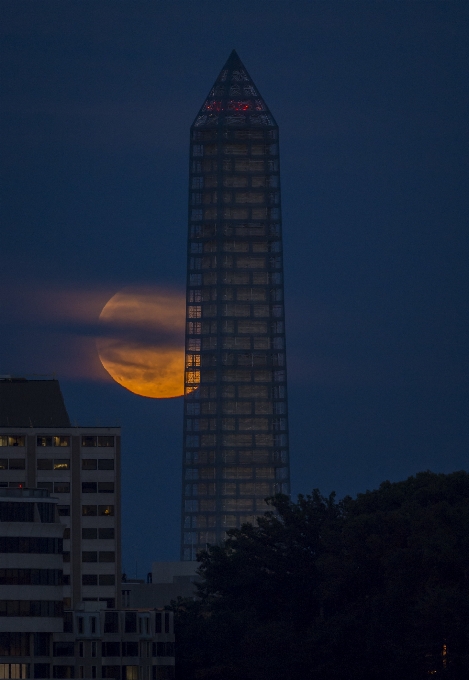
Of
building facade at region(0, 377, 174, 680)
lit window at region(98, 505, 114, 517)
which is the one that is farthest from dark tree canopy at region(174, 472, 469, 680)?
lit window at region(98, 505, 114, 517)

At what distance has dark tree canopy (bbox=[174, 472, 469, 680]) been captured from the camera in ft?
412

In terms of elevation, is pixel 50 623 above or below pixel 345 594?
below

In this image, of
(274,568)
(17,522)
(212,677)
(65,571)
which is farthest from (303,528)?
(65,571)

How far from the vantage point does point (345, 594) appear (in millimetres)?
140250

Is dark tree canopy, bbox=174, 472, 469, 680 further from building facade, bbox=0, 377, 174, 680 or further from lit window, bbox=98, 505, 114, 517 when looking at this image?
lit window, bbox=98, 505, 114, 517

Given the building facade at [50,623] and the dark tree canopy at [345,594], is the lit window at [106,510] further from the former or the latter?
the building facade at [50,623]

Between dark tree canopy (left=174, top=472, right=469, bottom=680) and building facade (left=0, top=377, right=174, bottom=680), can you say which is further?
building facade (left=0, top=377, right=174, bottom=680)

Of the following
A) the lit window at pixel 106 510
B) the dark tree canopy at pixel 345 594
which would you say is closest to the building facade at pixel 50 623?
the dark tree canopy at pixel 345 594

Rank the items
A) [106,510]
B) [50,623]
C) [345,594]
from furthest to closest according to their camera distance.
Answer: [106,510] → [50,623] → [345,594]

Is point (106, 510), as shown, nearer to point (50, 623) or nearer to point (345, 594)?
point (50, 623)

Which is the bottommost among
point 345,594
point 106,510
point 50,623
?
point 50,623

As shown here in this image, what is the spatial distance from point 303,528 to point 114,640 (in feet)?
66.0

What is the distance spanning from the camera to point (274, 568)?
15038 cm

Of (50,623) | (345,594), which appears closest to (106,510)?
(50,623)
